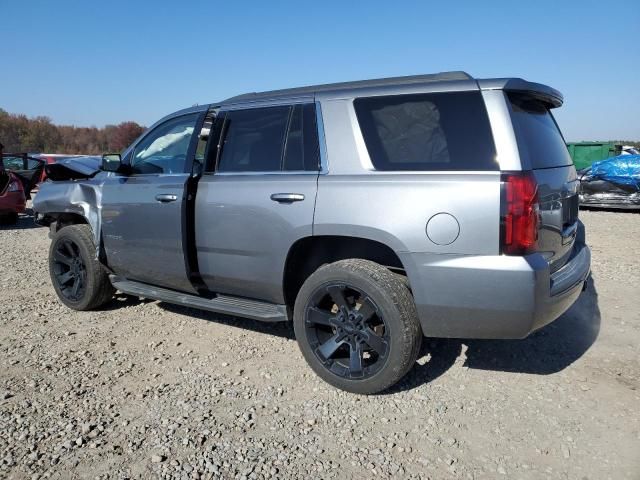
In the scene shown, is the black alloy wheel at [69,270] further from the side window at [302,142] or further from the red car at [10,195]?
the red car at [10,195]

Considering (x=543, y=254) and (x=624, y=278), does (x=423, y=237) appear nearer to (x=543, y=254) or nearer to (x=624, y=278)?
(x=543, y=254)

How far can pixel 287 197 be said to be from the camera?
3246 millimetres

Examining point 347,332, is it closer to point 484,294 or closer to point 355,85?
point 484,294

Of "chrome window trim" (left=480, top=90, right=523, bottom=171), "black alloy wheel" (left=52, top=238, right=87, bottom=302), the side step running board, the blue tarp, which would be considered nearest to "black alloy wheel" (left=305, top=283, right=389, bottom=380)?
the side step running board

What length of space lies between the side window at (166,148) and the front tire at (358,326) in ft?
5.49

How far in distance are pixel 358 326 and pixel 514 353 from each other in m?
1.47

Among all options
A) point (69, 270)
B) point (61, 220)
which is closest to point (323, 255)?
point (69, 270)

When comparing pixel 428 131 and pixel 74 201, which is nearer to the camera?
pixel 428 131

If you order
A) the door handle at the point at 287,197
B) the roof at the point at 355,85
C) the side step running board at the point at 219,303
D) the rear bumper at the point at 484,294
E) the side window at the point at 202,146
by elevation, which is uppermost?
the roof at the point at 355,85

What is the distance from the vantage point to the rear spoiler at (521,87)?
109 inches

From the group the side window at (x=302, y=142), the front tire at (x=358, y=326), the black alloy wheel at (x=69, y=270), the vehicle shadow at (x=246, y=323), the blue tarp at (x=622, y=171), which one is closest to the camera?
the front tire at (x=358, y=326)

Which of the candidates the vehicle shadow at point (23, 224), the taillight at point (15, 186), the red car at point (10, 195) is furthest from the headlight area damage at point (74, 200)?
the taillight at point (15, 186)

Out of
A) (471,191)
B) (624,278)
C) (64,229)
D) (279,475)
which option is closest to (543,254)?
(471,191)

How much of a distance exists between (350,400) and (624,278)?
4458mm
